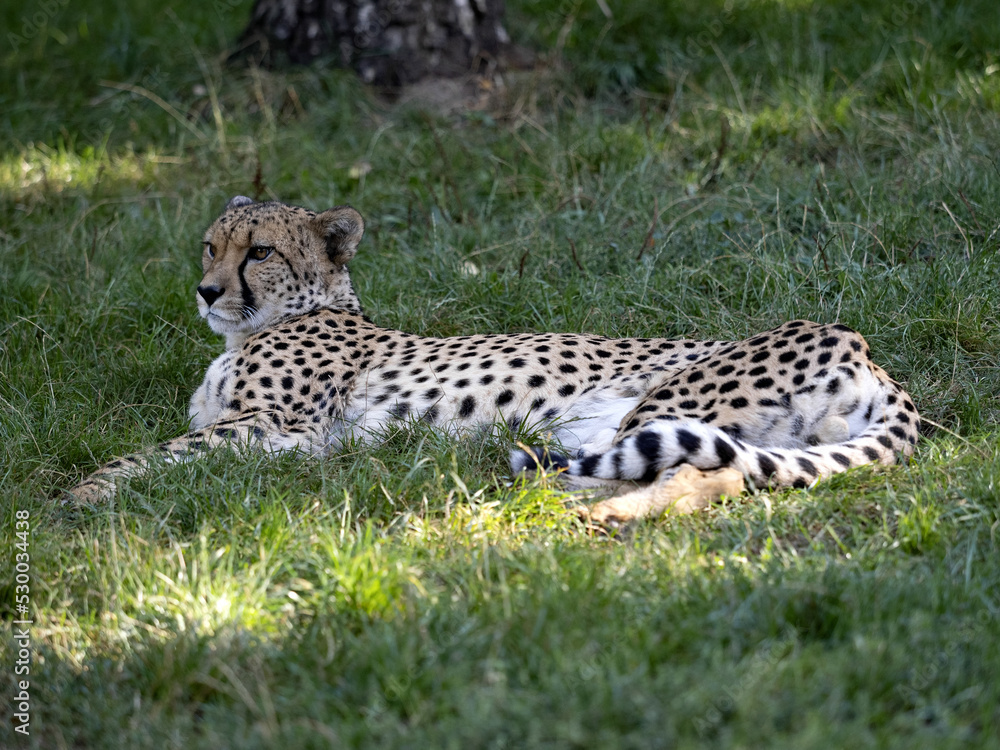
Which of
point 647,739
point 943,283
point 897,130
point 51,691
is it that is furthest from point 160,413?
point 897,130

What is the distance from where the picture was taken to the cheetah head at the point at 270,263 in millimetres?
4781

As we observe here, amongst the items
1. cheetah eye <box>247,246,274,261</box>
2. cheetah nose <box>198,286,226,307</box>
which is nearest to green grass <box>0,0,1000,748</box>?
cheetah nose <box>198,286,226,307</box>

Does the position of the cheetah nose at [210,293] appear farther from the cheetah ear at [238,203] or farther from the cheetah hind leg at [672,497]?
the cheetah hind leg at [672,497]

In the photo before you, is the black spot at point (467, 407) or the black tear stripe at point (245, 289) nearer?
the black spot at point (467, 407)

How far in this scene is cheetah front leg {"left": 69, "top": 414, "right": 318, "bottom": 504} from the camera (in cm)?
380

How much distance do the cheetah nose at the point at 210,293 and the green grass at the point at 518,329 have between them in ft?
1.75

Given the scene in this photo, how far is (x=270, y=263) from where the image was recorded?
4.84m

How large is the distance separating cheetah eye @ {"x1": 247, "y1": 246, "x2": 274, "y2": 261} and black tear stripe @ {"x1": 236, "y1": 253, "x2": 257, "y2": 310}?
0.02 meters

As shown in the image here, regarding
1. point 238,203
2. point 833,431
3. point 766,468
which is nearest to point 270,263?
point 238,203

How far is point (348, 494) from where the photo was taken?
358 centimetres

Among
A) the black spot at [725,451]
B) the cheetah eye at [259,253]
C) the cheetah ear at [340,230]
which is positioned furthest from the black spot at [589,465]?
the cheetah eye at [259,253]

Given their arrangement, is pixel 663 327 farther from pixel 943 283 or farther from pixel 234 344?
pixel 234 344

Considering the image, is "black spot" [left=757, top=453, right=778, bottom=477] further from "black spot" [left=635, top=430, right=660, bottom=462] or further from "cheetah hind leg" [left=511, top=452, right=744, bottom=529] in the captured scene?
"black spot" [left=635, top=430, right=660, bottom=462]

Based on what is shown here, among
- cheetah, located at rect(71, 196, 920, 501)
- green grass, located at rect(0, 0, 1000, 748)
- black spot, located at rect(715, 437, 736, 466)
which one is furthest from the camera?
cheetah, located at rect(71, 196, 920, 501)
